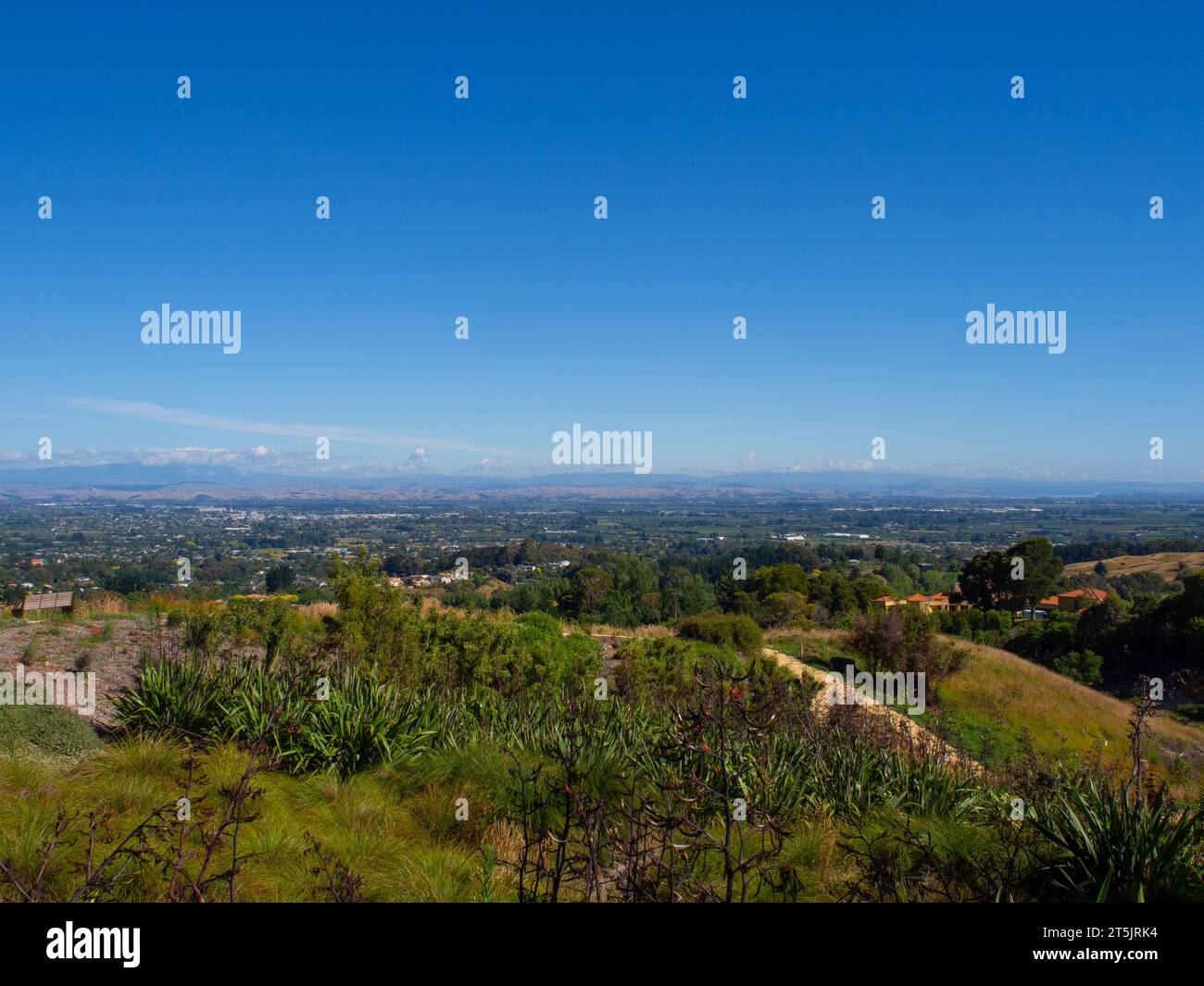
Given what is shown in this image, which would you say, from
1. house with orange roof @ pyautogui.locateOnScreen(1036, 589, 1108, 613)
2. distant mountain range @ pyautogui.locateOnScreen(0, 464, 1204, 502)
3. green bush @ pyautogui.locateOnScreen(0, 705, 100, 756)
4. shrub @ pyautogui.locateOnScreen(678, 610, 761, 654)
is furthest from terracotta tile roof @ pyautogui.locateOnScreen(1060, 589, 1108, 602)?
distant mountain range @ pyautogui.locateOnScreen(0, 464, 1204, 502)

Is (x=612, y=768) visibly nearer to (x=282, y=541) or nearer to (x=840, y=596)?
(x=840, y=596)

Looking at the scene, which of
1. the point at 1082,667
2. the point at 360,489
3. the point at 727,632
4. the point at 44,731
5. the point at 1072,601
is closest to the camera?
the point at 44,731

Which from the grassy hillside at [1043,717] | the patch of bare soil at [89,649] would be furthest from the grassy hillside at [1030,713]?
the patch of bare soil at [89,649]

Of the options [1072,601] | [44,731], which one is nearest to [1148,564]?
[1072,601]

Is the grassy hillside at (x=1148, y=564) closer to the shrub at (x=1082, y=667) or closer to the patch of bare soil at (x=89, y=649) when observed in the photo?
the shrub at (x=1082, y=667)

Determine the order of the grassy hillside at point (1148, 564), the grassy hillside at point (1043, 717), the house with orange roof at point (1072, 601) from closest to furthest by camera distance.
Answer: the grassy hillside at point (1043, 717) → the house with orange roof at point (1072, 601) → the grassy hillside at point (1148, 564)

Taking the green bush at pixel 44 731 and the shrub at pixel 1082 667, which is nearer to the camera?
the green bush at pixel 44 731

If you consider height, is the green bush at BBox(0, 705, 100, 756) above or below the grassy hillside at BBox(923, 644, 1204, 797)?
above

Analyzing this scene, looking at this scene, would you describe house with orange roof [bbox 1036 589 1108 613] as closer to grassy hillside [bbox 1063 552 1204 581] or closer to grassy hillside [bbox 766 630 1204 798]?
grassy hillside [bbox 1063 552 1204 581]

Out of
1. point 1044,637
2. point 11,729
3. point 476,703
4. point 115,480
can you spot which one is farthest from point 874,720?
point 115,480

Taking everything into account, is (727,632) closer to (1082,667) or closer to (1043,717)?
(1043,717)

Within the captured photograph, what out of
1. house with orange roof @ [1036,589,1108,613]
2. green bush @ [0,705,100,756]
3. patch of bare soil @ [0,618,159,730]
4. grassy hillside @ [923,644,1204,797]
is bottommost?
house with orange roof @ [1036,589,1108,613]
